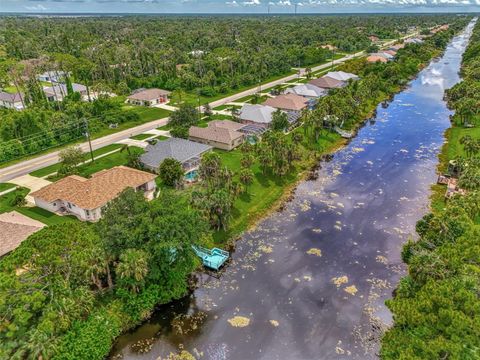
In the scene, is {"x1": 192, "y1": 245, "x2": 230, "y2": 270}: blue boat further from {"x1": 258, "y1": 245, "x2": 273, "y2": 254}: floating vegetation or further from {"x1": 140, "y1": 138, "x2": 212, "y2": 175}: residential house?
{"x1": 140, "y1": 138, "x2": 212, "y2": 175}: residential house

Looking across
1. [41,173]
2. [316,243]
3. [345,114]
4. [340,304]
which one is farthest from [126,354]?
[345,114]

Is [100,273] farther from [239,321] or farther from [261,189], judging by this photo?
[261,189]

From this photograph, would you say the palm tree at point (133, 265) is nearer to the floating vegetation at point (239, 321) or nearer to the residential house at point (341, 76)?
the floating vegetation at point (239, 321)

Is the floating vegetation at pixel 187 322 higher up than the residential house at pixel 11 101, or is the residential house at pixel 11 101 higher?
the residential house at pixel 11 101

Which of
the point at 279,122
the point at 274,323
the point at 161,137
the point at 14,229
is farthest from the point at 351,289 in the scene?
the point at 161,137

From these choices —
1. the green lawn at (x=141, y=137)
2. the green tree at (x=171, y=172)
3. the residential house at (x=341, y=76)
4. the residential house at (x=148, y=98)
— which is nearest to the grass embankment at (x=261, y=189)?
the green tree at (x=171, y=172)
